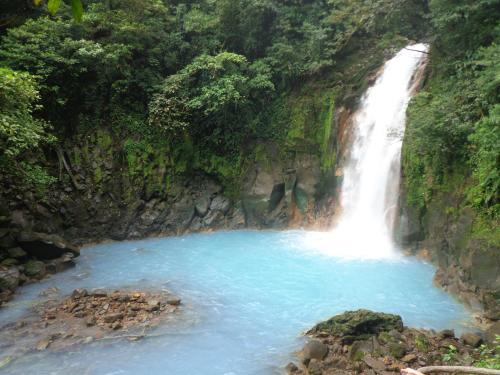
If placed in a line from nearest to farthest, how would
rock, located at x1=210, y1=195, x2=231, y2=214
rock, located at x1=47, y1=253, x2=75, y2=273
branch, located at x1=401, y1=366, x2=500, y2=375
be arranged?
branch, located at x1=401, y1=366, x2=500, y2=375 < rock, located at x1=47, y1=253, x2=75, y2=273 < rock, located at x1=210, y1=195, x2=231, y2=214

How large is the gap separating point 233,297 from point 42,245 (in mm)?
5748

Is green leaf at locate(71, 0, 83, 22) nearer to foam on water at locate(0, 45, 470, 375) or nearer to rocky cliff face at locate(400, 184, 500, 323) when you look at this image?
foam on water at locate(0, 45, 470, 375)

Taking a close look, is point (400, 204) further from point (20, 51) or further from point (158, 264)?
point (20, 51)

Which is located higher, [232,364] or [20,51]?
[20,51]

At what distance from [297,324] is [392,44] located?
1104 cm

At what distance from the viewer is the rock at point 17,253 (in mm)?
10594

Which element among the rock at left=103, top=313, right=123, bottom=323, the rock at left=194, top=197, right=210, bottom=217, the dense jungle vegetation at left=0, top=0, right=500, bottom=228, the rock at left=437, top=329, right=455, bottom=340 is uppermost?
the dense jungle vegetation at left=0, top=0, right=500, bottom=228

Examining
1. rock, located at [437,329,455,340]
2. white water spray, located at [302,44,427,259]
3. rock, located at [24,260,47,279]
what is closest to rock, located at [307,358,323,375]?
rock, located at [437,329,455,340]

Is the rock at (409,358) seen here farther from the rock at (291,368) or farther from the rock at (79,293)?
the rock at (79,293)

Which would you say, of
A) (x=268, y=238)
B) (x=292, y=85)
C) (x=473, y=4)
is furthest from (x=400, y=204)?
(x=292, y=85)

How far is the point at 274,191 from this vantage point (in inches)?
631

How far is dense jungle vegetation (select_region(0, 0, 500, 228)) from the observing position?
1075 cm

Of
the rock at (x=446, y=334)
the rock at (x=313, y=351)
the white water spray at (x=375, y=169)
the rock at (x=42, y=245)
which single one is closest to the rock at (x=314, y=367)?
the rock at (x=313, y=351)

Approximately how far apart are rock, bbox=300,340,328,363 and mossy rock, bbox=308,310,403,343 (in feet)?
1.53
